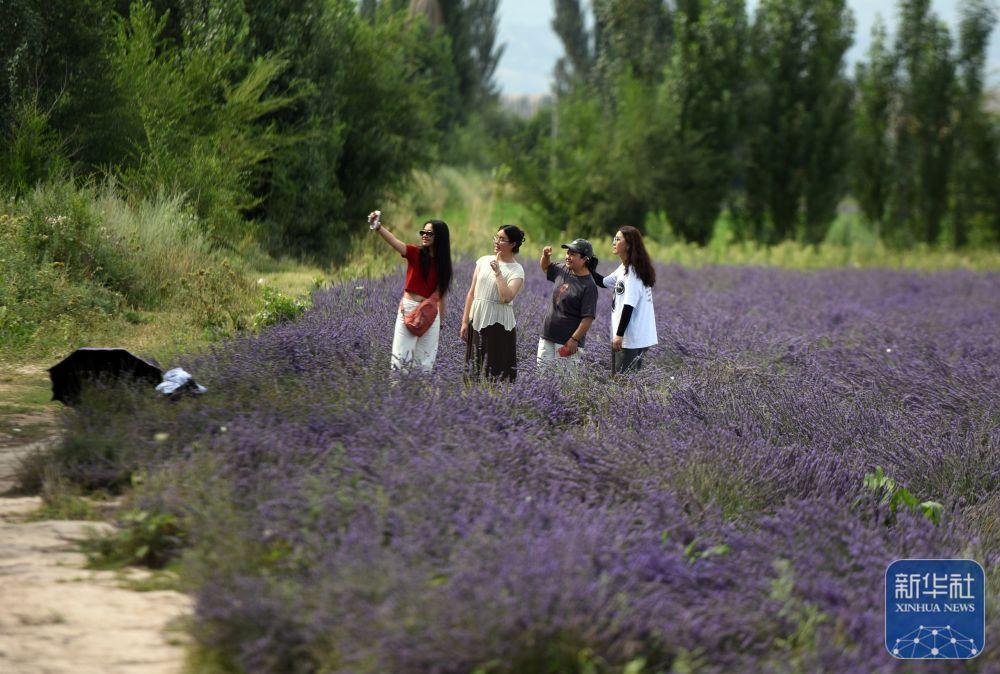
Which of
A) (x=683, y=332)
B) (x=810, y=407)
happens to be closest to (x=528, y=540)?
(x=810, y=407)

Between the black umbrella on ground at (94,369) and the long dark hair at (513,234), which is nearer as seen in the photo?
the black umbrella on ground at (94,369)

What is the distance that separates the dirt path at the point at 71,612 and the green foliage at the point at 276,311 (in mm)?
5367

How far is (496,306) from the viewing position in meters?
8.38

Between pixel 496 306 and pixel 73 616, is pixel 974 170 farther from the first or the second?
pixel 73 616

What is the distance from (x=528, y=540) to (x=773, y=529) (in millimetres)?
1484

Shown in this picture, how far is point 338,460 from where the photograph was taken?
18.1ft

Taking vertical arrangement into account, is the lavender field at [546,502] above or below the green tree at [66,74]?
below

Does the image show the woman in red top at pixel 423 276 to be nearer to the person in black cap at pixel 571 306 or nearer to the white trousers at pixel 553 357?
the person in black cap at pixel 571 306

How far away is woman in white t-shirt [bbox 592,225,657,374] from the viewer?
29.1 feet

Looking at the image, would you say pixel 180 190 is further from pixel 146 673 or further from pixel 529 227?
pixel 529 227

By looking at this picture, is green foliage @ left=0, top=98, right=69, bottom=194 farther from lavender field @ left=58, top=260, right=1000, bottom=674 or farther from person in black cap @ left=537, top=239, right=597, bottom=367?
person in black cap @ left=537, top=239, right=597, bottom=367

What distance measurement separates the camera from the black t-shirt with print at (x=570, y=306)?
863cm

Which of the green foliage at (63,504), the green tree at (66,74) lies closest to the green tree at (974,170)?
the green tree at (66,74)

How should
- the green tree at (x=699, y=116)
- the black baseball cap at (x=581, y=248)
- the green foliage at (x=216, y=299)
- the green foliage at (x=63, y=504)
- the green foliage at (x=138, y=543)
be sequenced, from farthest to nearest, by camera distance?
the green tree at (x=699, y=116) → the green foliage at (x=216, y=299) → the black baseball cap at (x=581, y=248) → the green foliage at (x=63, y=504) → the green foliage at (x=138, y=543)
